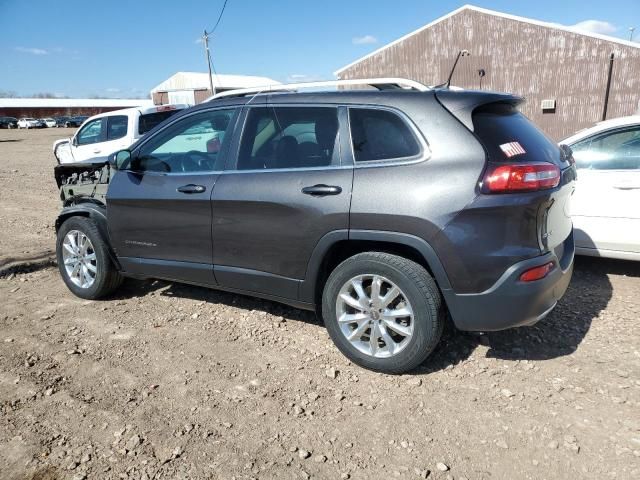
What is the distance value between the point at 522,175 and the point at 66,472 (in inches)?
110

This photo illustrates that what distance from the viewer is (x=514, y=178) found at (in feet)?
8.98

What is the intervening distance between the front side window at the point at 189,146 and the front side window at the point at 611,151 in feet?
11.0

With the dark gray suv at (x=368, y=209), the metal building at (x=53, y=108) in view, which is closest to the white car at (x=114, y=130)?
the dark gray suv at (x=368, y=209)

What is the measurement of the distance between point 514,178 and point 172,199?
249 cm

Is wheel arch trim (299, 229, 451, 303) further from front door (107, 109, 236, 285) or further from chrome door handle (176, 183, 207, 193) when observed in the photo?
chrome door handle (176, 183, 207, 193)

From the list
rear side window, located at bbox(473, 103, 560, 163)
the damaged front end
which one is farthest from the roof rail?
the damaged front end

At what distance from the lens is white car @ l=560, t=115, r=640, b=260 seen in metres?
4.43

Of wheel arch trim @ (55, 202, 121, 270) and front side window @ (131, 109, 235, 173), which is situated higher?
front side window @ (131, 109, 235, 173)

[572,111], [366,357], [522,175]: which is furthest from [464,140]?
[572,111]

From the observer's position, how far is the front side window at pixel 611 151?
14.9 feet

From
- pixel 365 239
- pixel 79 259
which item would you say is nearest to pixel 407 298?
pixel 365 239

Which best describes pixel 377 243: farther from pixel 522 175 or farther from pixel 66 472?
pixel 66 472

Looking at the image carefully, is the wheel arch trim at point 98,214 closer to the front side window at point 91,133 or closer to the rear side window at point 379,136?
the rear side window at point 379,136

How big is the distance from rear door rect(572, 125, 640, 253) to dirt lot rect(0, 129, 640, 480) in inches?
18.6
